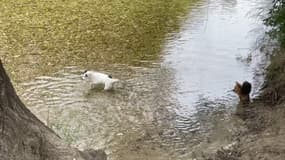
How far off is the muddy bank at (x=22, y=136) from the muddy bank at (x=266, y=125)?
90.8 inches

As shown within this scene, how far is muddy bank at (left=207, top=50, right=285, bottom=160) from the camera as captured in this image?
5.30 m

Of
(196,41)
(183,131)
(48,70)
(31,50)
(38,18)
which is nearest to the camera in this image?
(183,131)

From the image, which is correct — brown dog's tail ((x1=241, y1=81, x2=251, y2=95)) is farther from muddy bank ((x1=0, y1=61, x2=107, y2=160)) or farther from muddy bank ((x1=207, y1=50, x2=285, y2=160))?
muddy bank ((x1=0, y1=61, x2=107, y2=160))

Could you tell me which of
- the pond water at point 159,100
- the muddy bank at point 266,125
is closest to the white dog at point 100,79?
the pond water at point 159,100

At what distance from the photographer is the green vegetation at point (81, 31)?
31.7 ft

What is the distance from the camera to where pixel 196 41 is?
437 inches

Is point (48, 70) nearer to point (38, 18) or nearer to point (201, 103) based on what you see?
point (201, 103)

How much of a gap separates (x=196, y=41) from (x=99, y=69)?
2792 mm

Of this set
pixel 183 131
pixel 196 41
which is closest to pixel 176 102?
pixel 183 131

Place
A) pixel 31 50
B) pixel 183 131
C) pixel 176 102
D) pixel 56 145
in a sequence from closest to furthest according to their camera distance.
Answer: pixel 56 145 → pixel 183 131 → pixel 176 102 → pixel 31 50

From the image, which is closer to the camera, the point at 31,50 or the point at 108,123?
the point at 108,123

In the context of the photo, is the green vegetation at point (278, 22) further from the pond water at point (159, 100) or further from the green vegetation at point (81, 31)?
the green vegetation at point (81, 31)

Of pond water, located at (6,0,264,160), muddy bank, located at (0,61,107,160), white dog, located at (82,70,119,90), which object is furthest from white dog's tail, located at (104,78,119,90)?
muddy bank, located at (0,61,107,160)

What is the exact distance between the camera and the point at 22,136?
10.8 feet
